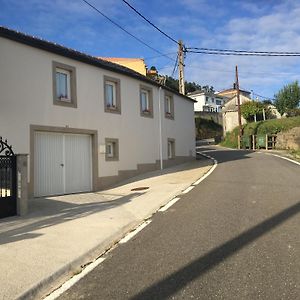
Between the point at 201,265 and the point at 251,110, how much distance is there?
56008mm

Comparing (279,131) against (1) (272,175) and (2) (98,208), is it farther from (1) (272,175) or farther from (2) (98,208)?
(2) (98,208)

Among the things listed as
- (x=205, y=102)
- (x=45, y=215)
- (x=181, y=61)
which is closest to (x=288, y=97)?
(x=205, y=102)

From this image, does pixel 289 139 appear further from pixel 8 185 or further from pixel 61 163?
pixel 8 185

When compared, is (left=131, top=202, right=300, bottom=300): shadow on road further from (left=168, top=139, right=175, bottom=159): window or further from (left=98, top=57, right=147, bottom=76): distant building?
(left=98, top=57, right=147, bottom=76): distant building

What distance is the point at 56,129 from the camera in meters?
16.1

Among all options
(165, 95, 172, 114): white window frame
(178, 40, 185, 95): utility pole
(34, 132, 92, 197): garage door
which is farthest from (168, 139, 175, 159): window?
(178, 40, 185, 95): utility pole

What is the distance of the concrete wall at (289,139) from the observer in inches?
1694

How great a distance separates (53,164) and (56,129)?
4.02 feet

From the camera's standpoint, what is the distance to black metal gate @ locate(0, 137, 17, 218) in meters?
10.8

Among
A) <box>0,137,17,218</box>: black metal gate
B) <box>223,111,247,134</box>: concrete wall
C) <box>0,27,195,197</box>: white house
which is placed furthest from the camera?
<box>223,111,247,134</box>: concrete wall

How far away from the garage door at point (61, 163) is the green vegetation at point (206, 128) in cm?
5162

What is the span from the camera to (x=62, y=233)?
896cm

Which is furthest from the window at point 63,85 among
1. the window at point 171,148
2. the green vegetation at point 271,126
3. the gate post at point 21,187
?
the green vegetation at point 271,126

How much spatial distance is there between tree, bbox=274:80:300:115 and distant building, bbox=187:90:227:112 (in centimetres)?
1705
